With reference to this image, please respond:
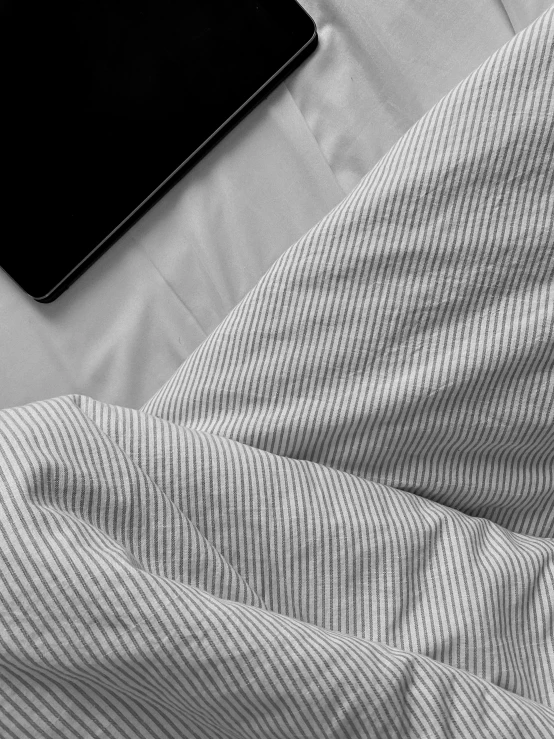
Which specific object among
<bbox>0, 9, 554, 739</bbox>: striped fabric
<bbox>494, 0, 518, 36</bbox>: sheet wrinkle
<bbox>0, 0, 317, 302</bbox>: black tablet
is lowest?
<bbox>0, 9, 554, 739</bbox>: striped fabric

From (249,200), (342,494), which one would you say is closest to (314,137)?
(249,200)

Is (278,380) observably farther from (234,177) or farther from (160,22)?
(160,22)

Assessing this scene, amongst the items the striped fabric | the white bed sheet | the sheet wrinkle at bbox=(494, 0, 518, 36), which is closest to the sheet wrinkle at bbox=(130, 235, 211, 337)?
the white bed sheet

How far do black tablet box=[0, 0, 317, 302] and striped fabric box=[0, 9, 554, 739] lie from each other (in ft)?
0.67

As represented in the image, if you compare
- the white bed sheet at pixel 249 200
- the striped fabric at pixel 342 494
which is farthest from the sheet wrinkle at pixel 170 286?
the striped fabric at pixel 342 494

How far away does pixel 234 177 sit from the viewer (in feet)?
2.43

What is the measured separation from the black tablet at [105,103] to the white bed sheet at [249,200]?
0.9 inches

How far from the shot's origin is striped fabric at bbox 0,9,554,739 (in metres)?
0.41

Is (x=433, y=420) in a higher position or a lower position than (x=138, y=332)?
lower

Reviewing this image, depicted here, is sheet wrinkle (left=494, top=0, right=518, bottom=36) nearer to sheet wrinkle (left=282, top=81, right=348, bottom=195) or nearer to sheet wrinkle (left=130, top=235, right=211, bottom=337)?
sheet wrinkle (left=282, top=81, right=348, bottom=195)

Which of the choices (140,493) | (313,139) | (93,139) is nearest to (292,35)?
(313,139)

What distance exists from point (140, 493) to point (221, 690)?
134 mm

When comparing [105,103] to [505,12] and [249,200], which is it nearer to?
[249,200]

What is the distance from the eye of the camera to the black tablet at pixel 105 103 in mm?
695
